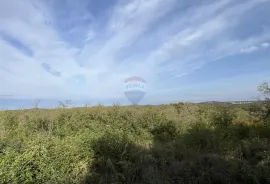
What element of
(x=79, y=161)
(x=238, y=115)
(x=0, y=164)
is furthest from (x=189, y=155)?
(x=238, y=115)

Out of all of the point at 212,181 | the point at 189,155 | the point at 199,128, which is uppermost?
the point at 199,128

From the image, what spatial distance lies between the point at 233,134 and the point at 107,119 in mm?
5499

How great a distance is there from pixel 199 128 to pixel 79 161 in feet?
16.6

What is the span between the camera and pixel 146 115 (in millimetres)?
12039

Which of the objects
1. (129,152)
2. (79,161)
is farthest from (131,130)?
(79,161)

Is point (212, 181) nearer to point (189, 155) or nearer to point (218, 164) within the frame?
point (218, 164)

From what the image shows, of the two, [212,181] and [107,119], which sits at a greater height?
[107,119]

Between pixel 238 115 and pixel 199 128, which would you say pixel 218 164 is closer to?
pixel 199 128

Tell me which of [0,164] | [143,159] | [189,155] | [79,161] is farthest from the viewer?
[189,155]

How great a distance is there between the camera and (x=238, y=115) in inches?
527

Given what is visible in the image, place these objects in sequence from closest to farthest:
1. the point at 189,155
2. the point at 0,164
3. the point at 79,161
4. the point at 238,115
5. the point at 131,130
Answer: the point at 0,164, the point at 79,161, the point at 189,155, the point at 131,130, the point at 238,115

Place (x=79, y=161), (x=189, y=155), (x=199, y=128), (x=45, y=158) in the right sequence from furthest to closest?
(x=199, y=128), (x=189, y=155), (x=79, y=161), (x=45, y=158)

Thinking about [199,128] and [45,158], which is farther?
[199,128]

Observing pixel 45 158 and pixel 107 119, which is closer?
pixel 45 158
